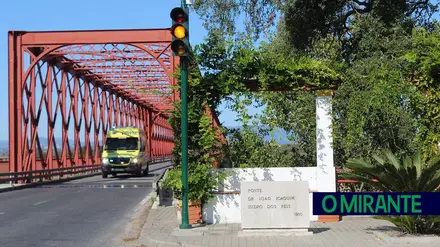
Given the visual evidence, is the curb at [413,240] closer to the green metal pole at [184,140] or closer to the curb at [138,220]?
the green metal pole at [184,140]

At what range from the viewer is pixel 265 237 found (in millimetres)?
9992

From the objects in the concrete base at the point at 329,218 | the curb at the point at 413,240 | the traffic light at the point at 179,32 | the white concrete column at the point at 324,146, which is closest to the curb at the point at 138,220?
the traffic light at the point at 179,32

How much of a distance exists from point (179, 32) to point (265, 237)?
3.96 meters

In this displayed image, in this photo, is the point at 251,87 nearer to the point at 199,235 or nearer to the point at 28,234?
the point at 199,235

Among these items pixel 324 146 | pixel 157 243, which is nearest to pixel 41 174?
pixel 324 146

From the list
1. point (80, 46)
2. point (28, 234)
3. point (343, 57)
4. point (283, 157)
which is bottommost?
point (28, 234)

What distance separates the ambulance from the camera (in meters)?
34.5

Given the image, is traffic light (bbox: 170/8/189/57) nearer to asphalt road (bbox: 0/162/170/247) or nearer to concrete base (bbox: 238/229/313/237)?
concrete base (bbox: 238/229/313/237)

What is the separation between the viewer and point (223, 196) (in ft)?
38.5

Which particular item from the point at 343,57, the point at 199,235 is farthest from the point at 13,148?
the point at 199,235

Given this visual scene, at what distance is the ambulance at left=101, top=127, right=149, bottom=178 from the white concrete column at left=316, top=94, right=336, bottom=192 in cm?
2377

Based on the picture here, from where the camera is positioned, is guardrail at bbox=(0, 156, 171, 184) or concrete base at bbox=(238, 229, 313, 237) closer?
concrete base at bbox=(238, 229, 313, 237)

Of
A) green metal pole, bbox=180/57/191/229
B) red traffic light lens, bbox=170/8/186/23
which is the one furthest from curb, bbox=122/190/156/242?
red traffic light lens, bbox=170/8/186/23

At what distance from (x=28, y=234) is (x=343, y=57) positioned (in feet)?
49.9
